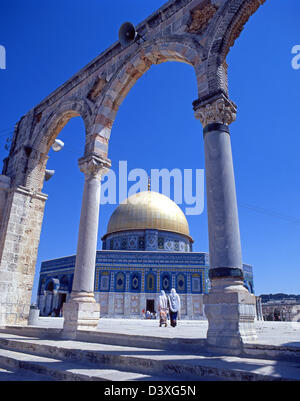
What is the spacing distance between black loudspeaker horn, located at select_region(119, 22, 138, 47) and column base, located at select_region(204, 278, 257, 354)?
17.9 feet

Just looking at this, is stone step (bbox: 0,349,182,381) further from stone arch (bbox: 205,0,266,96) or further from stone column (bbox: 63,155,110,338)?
stone arch (bbox: 205,0,266,96)

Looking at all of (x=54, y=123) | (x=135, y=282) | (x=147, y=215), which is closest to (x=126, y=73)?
(x=54, y=123)

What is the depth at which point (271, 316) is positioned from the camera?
1288 inches

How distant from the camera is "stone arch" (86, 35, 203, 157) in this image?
6523 millimetres

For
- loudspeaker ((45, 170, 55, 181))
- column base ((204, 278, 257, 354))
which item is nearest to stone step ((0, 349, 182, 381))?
column base ((204, 278, 257, 354))

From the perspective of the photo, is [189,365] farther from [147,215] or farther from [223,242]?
[147,215]

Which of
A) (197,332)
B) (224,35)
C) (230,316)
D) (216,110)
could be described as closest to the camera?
(230,316)

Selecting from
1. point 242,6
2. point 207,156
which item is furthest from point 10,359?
point 242,6

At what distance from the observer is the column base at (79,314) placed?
5461mm

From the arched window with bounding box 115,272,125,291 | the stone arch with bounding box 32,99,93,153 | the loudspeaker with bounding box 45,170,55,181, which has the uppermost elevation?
the stone arch with bounding box 32,99,93,153

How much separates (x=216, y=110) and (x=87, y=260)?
12.4ft

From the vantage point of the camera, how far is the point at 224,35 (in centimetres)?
534
